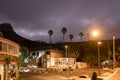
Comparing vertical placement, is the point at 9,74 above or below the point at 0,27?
below

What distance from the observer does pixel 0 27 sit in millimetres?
194500

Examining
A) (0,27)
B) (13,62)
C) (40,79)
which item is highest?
(0,27)

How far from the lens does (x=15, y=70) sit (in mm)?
43594

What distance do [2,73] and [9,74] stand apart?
3587 mm

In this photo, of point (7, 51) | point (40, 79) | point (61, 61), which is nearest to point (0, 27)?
point (61, 61)

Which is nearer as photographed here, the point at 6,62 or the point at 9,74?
the point at 6,62

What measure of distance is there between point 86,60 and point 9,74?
76882 millimetres

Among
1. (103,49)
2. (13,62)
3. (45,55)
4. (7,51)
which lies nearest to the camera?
(7,51)

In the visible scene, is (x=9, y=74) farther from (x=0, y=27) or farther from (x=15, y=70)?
(x=0, y=27)

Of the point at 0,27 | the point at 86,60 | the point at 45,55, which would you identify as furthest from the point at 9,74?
the point at 0,27

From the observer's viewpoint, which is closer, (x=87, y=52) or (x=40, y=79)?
(x=40, y=79)

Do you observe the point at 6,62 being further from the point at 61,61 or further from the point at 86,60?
the point at 86,60

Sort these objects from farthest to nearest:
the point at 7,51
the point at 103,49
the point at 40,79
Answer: the point at 103,49 < the point at 40,79 < the point at 7,51

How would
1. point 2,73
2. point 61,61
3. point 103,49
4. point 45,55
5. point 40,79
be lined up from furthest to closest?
point 103,49
point 45,55
point 61,61
point 40,79
point 2,73
